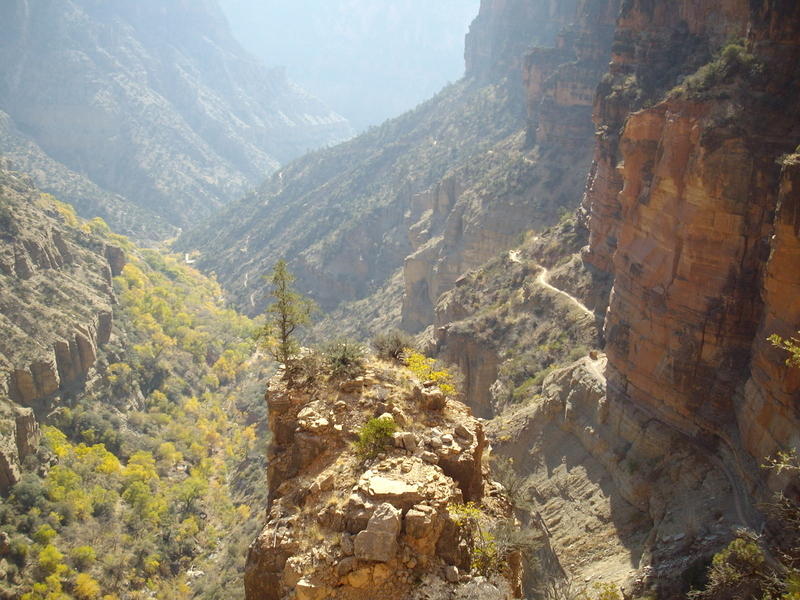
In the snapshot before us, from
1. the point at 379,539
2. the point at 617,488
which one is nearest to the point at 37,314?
the point at 617,488

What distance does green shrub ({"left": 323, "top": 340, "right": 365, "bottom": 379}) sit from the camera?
20688mm

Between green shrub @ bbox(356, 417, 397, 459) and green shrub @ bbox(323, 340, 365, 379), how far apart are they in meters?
3.46

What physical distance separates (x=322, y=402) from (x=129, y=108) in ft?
638

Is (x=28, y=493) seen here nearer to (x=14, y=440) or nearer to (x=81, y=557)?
(x=14, y=440)

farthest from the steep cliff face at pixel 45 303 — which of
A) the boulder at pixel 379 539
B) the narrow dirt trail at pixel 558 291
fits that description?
the boulder at pixel 379 539

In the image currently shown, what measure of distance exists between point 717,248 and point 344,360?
14.9 m

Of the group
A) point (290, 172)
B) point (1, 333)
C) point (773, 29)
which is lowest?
point (773, 29)

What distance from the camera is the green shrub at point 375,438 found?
664 inches

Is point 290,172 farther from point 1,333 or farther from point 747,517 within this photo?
point 747,517

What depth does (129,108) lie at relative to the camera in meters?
192

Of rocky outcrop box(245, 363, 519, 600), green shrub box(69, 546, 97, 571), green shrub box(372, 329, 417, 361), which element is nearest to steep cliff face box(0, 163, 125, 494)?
green shrub box(69, 546, 97, 571)

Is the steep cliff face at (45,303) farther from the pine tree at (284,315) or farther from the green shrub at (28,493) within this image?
the pine tree at (284,315)

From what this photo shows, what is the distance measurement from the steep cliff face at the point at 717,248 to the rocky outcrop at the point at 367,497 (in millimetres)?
10616

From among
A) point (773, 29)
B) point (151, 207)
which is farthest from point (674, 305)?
point (151, 207)
